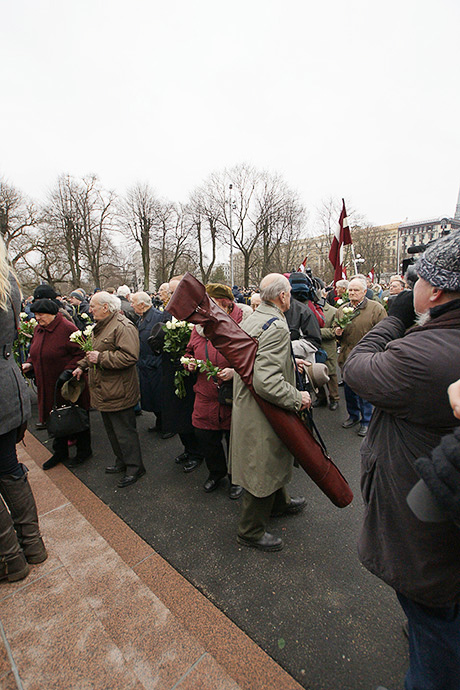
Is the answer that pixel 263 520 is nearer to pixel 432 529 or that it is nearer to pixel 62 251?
pixel 432 529

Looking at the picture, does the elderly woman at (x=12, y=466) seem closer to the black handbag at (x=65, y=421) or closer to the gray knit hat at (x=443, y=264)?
the black handbag at (x=65, y=421)

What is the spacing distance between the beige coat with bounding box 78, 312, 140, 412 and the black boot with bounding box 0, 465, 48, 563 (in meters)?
1.22

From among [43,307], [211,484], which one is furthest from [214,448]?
[43,307]

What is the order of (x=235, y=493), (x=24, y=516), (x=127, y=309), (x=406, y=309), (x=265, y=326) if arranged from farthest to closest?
(x=127, y=309), (x=235, y=493), (x=24, y=516), (x=265, y=326), (x=406, y=309)

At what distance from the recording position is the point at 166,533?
9.77 feet

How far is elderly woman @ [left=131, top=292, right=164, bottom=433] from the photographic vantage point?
16.3 feet

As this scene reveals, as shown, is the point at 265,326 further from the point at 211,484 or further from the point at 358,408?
the point at 358,408

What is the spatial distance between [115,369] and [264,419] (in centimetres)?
192

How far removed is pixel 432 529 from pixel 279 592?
149 cm

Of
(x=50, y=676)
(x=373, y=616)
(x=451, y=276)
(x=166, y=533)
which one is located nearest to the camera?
(x=451, y=276)

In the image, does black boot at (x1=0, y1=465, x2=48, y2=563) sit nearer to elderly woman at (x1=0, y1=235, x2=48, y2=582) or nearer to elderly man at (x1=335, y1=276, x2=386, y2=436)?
elderly woman at (x1=0, y1=235, x2=48, y2=582)

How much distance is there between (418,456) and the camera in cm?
133

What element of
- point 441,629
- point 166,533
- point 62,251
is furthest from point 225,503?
point 62,251

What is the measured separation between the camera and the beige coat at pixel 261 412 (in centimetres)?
229
